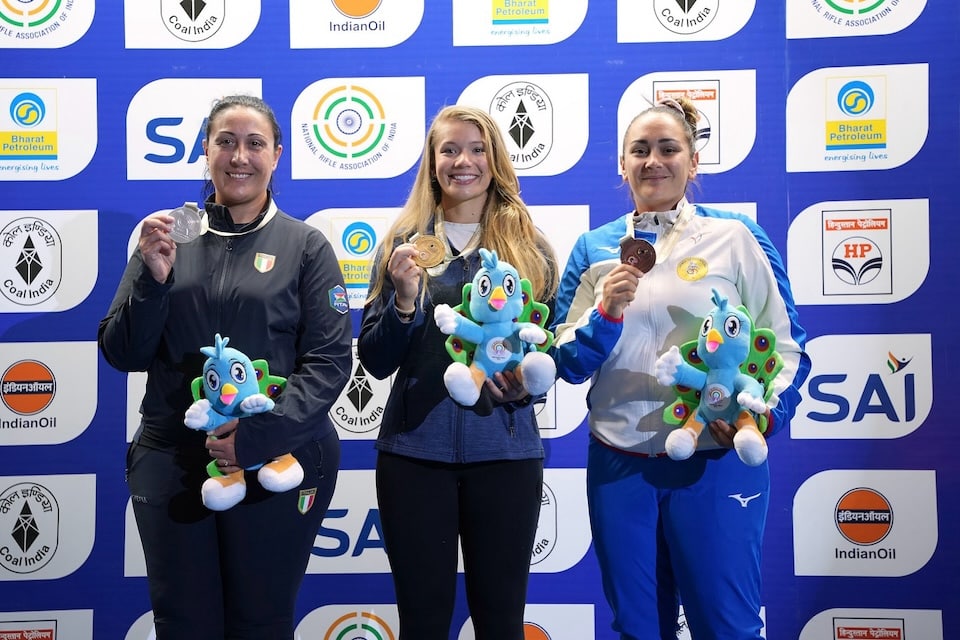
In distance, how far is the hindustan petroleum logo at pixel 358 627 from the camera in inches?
125

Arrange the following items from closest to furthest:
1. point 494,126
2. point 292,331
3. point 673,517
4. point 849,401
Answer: point 673,517 < point 292,331 < point 494,126 < point 849,401

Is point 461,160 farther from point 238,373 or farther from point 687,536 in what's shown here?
point 687,536

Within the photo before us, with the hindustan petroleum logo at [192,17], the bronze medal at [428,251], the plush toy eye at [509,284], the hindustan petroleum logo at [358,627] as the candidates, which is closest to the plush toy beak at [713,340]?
the plush toy eye at [509,284]

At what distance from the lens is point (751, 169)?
122 inches

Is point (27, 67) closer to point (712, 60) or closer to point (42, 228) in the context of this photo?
point (42, 228)

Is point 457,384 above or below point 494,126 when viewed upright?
Result: below

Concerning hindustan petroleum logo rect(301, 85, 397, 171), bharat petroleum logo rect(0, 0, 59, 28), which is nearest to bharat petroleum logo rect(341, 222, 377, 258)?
hindustan petroleum logo rect(301, 85, 397, 171)

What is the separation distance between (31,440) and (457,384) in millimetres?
1886

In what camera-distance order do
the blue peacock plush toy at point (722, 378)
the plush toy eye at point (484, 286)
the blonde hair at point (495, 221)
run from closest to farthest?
the blue peacock plush toy at point (722, 378)
the plush toy eye at point (484, 286)
the blonde hair at point (495, 221)

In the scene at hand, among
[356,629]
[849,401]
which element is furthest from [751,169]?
[356,629]

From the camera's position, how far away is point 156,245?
2.07 meters

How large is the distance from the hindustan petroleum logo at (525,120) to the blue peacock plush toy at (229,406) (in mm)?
1391

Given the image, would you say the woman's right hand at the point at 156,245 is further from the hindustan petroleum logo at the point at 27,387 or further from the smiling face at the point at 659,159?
the hindustan petroleum logo at the point at 27,387

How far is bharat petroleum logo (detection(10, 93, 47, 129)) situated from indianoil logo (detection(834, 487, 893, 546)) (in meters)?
3.08
